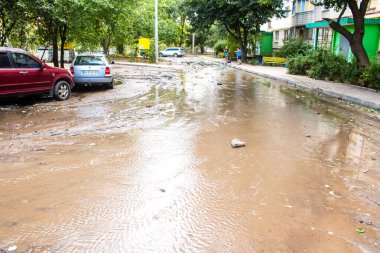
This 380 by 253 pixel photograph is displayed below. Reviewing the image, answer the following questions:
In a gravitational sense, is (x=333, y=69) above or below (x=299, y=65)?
below

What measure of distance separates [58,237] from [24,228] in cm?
46

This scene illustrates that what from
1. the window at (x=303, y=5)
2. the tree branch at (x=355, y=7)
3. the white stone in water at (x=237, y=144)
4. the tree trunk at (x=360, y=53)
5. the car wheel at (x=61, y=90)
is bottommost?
the white stone in water at (x=237, y=144)

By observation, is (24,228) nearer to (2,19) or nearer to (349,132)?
Answer: (349,132)

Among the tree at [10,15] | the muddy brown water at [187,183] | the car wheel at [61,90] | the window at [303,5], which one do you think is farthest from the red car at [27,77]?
the window at [303,5]

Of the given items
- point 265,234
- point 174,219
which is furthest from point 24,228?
point 265,234

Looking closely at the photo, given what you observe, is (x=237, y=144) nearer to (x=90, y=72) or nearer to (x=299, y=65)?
(x=90, y=72)

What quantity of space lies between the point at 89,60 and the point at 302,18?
86.9ft

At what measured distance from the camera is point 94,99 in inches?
474

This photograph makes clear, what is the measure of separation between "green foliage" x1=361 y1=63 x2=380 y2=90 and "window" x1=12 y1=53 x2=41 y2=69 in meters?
13.0

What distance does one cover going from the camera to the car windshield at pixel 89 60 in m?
13.7

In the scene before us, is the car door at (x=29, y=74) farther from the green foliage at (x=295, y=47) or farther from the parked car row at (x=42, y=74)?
the green foliage at (x=295, y=47)

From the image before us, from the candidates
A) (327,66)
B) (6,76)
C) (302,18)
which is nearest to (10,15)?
(6,76)

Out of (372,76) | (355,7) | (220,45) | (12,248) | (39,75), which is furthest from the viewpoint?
(220,45)

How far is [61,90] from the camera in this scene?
11828 millimetres
